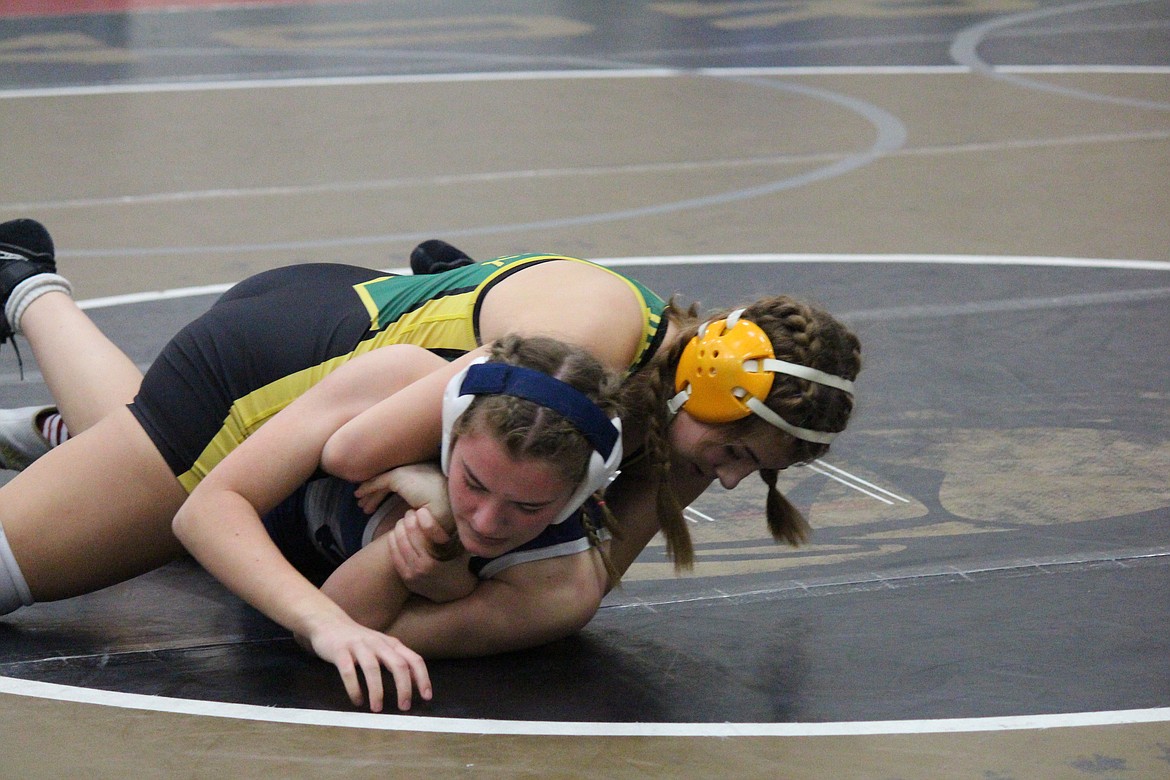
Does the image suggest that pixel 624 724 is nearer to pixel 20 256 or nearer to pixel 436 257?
pixel 436 257

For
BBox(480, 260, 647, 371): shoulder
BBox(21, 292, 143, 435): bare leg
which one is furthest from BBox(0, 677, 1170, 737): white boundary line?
BBox(21, 292, 143, 435): bare leg

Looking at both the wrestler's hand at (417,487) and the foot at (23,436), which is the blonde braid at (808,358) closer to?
the wrestler's hand at (417,487)

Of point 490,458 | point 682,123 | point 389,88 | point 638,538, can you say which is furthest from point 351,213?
point 490,458

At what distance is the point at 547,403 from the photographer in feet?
7.89

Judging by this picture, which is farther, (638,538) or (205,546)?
(638,538)

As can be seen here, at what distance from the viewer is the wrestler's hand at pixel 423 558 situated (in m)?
2.60

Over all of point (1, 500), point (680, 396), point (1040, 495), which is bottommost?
point (1040, 495)

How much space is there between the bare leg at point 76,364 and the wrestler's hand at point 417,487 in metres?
0.94

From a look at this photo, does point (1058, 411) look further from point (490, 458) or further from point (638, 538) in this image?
point (490, 458)

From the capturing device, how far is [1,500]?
2.97 meters

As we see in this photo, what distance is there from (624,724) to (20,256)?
6.81 feet

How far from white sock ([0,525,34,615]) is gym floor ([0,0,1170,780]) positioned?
0.23ft

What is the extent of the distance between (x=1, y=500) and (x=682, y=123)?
586 centimetres

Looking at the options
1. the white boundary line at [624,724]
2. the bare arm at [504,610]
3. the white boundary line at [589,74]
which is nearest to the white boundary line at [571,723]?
the white boundary line at [624,724]
